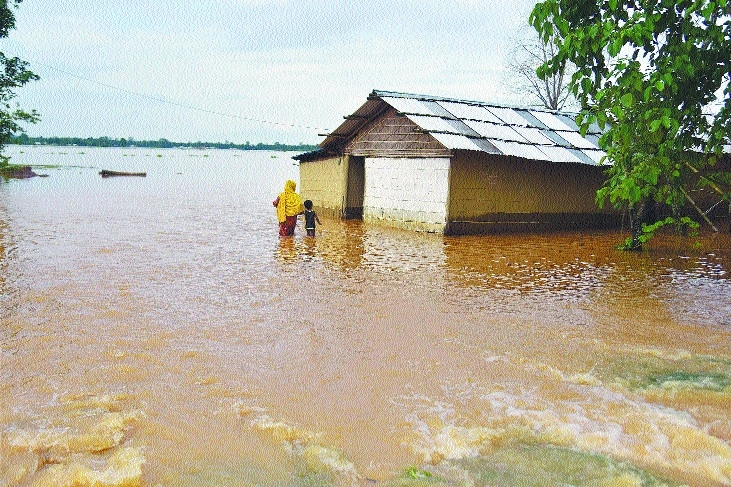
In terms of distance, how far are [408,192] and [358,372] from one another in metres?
10.8

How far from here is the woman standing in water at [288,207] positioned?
45.0 feet

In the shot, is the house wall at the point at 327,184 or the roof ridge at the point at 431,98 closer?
the roof ridge at the point at 431,98

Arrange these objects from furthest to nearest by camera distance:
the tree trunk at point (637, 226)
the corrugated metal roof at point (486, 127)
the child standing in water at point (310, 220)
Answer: the corrugated metal roof at point (486, 127) < the child standing in water at point (310, 220) < the tree trunk at point (637, 226)

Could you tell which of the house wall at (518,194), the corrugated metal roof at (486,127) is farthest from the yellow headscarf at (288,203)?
the house wall at (518,194)

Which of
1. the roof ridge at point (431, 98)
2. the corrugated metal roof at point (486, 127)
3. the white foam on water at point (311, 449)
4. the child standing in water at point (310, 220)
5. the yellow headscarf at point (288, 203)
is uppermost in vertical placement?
Answer: the roof ridge at point (431, 98)

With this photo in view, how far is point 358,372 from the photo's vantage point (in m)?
5.36

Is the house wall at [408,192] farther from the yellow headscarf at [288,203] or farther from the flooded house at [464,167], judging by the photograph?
the yellow headscarf at [288,203]

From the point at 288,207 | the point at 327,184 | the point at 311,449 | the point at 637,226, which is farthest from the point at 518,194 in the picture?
the point at 311,449

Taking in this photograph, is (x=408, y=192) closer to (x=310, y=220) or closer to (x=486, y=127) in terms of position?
(x=486, y=127)

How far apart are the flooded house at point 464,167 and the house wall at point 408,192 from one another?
25mm

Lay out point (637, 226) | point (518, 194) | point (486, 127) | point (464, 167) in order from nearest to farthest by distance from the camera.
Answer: point (637, 226)
point (464, 167)
point (486, 127)
point (518, 194)

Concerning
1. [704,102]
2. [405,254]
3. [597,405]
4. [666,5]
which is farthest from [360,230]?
[597,405]

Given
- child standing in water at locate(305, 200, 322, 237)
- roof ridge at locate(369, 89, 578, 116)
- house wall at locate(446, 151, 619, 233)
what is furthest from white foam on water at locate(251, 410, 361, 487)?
roof ridge at locate(369, 89, 578, 116)

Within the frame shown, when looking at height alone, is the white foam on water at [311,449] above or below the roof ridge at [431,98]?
below
